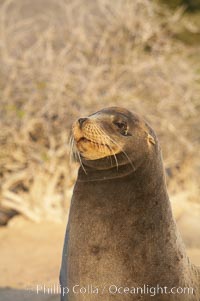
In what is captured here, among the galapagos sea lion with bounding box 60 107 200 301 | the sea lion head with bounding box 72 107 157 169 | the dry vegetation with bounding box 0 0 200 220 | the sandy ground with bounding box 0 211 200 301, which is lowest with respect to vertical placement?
the galapagos sea lion with bounding box 60 107 200 301

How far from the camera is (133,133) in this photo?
11.5 ft

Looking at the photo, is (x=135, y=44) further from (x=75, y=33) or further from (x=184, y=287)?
(x=184, y=287)

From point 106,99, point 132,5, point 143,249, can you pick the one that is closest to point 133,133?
point 143,249

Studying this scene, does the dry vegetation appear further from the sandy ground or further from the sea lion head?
the sea lion head

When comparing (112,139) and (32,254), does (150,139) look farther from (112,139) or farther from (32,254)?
(32,254)

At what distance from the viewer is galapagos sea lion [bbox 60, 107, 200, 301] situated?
3.36m

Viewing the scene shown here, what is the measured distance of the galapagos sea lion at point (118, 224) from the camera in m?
3.36

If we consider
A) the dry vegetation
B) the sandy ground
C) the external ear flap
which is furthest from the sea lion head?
the dry vegetation

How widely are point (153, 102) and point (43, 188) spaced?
198 centimetres

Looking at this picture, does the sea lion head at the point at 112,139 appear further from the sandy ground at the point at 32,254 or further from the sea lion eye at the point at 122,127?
the sandy ground at the point at 32,254

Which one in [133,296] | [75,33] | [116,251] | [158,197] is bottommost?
[133,296]

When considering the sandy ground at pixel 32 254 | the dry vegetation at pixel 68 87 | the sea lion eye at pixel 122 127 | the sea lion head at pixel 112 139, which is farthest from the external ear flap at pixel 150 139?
the dry vegetation at pixel 68 87

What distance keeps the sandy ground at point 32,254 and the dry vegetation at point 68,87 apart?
331 millimetres

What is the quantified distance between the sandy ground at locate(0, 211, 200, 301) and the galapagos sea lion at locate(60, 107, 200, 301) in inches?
72.8
